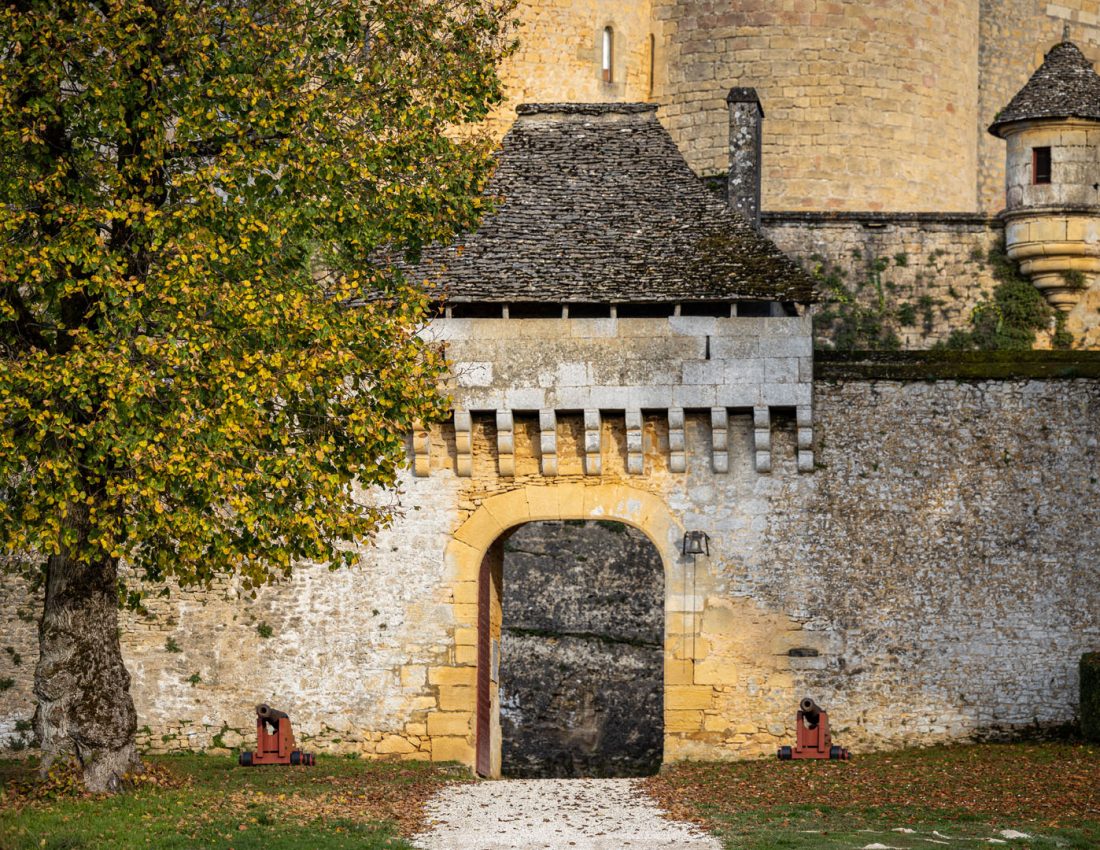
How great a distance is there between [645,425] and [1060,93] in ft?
31.0

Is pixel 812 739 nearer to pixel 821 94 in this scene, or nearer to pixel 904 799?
pixel 904 799

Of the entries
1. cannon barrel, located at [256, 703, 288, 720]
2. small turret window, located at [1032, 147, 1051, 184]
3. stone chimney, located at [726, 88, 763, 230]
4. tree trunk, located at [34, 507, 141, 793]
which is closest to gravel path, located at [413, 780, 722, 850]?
cannon barrel, located at [256, 703, 288, 720]

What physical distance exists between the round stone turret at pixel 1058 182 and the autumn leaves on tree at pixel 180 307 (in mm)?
11799

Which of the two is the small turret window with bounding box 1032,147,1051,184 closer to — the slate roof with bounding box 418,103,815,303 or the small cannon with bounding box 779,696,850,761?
the slate roof with bounding box 418,103,815,303

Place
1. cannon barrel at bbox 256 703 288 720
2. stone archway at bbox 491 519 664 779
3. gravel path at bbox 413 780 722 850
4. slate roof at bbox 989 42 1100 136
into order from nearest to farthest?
gravel path at bbox 413 780 722 850
cannon barrel at bbox 256 703 288 720
slate roof at bbox 989 42 1100 136
stone archway at bbox 491 519 664 779

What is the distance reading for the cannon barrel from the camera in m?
20.5

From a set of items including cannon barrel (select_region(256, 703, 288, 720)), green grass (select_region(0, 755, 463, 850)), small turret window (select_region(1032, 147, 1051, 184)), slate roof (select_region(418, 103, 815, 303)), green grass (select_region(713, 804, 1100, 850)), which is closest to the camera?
green grass (select_region(713, 804, 1100, 850))

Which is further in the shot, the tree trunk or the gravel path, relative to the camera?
the tree trunk

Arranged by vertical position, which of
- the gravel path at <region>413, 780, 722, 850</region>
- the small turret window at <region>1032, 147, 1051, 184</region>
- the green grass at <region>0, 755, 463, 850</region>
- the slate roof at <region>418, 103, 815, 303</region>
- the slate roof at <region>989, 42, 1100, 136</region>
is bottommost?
the gravel path at <region>413, 780, 722, 850</region>

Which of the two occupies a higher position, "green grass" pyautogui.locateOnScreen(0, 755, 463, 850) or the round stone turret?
the round stone turret

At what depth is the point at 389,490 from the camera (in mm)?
22219

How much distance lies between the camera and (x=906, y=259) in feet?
94.5

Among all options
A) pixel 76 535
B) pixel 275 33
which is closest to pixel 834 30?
pixel 275 33

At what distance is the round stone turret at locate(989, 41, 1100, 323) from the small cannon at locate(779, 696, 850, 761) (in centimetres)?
964
